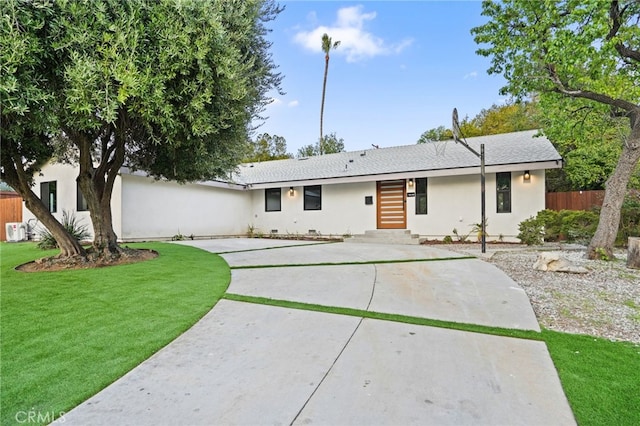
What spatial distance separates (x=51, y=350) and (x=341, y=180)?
37.6 ft

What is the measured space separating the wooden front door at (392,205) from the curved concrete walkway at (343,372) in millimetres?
8864

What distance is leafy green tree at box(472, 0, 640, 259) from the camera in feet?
21.6

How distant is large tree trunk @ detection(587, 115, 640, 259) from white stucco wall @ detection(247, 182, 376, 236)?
24.3 feet

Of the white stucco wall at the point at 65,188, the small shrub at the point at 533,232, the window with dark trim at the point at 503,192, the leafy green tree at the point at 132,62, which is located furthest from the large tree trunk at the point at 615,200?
the white stucco wall at the point at 65,188

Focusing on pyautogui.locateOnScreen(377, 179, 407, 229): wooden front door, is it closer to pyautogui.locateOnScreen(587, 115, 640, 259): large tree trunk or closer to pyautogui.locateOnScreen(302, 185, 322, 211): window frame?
pyautogui.locateOnScreen(302, 185, 322, 211): window frame

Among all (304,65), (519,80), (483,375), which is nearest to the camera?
(483,375)

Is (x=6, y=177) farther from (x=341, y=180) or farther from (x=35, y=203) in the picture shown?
(x=341, y=180)

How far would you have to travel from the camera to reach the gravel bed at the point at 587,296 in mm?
3453

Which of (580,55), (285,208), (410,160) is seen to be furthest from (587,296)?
(285,208)

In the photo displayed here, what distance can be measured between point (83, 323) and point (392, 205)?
11.5 metres

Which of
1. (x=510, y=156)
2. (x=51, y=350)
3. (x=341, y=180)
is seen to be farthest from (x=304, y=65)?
(x=51, y=350)

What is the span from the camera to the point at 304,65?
15.7m

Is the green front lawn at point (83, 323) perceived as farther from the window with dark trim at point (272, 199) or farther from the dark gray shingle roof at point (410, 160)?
the window with dark trim at point (272, 199)

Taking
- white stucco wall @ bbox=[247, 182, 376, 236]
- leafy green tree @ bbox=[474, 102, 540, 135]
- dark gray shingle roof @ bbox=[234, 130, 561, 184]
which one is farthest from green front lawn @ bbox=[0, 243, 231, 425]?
leafy green tree @ bbox=[474, 102, 540, 135]
